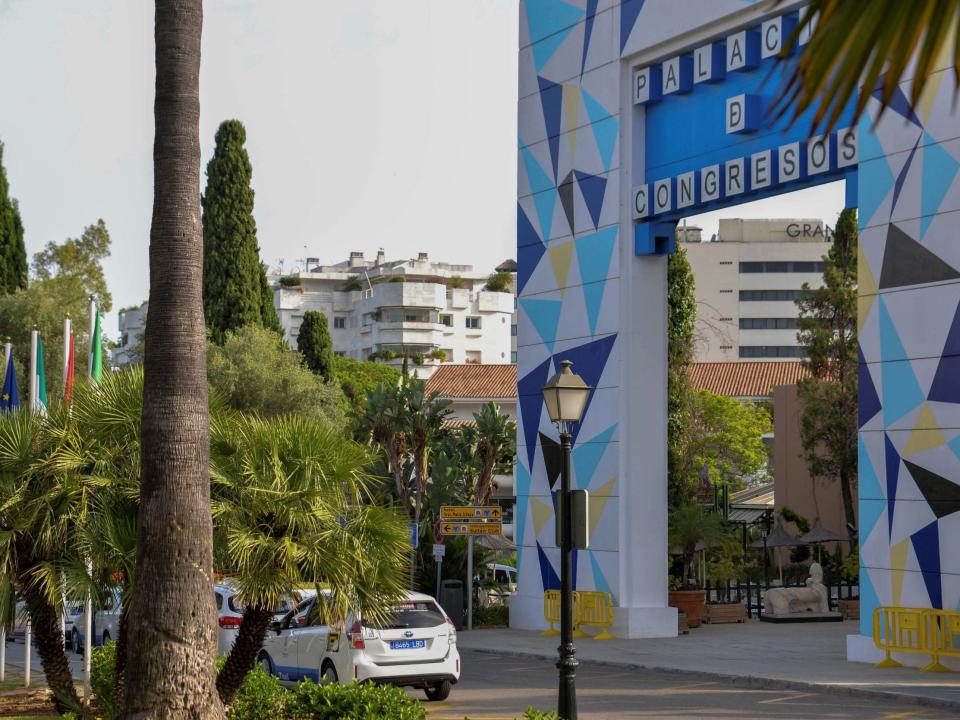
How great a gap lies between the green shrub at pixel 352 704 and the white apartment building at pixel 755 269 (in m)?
109

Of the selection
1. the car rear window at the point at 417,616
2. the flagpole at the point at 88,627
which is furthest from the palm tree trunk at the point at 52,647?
the car rear window at the point at 417,616


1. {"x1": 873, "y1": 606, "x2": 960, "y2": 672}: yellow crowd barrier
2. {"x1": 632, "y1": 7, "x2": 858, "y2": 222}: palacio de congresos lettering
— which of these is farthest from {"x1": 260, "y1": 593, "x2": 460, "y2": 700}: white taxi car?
{"x1": 632, "y1": 7, "x2": 858, "y2": 222}: palacio de congresos lettering

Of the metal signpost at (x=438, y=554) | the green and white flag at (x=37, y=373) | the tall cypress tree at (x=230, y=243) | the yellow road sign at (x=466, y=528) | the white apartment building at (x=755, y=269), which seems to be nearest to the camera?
the green and white flag at (x=37, y=373)

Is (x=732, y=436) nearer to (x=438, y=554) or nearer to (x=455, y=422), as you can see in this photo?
(x=455, y=422)

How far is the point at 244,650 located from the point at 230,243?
4150cm

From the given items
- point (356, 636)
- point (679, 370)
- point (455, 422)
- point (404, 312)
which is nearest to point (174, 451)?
point (356, 636)

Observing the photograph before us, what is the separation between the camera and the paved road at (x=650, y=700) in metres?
15.8

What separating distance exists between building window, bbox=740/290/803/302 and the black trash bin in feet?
307

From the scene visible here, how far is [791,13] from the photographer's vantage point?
22.7m

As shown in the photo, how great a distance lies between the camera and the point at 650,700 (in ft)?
57.3

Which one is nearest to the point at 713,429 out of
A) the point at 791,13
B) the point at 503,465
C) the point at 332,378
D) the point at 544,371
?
the point at 332,378

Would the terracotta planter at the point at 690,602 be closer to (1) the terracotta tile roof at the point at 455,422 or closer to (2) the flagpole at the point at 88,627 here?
(1) the terracotta tile roof at the point at 455,422

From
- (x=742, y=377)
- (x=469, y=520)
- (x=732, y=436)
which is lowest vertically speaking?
(x=469, y=520)

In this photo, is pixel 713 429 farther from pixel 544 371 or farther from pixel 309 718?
pixel 309 718
